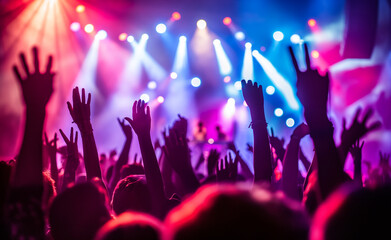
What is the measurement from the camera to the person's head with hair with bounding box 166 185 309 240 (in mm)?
1087

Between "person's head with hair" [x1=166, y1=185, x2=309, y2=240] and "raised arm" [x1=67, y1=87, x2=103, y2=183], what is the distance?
6.18 ft

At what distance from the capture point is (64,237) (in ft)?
6.18

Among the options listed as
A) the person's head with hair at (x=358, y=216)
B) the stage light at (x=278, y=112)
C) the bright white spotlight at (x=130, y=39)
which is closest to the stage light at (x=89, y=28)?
the bright white spotlight at (x=130, y=39)

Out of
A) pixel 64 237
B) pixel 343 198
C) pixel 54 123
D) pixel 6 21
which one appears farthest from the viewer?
pixel 54 123

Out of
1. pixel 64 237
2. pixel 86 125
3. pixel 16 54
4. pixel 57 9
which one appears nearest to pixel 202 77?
pixel 57 9

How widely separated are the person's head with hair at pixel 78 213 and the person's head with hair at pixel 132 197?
43 centimetres

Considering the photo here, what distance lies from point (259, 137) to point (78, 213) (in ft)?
4.67

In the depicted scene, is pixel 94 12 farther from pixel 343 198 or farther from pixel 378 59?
pixel 343 198

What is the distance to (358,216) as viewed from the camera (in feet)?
3.87

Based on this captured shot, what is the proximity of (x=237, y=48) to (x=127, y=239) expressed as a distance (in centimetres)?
1119

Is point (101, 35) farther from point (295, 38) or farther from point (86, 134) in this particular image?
point (86, 134)

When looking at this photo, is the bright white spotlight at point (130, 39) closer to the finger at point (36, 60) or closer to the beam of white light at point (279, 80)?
the beam of white light at point (279, 80)

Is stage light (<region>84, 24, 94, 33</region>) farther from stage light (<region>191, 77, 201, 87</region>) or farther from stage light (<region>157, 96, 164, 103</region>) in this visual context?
stage light (<region>191, 77, 201, 87</region>)

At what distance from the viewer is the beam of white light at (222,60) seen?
39.7ft
